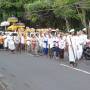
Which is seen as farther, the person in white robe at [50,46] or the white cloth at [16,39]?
the white cloth at [16,39]

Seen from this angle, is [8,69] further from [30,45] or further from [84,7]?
[84,7]

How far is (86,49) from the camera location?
27906 millimetres

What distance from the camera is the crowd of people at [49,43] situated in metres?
23.9

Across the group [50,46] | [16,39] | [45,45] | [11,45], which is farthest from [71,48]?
[16,39]

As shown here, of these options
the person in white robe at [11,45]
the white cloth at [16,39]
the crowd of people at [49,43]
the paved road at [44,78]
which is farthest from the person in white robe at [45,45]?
the paved road at [44,78]

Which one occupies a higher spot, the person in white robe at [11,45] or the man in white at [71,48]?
the man in white at [71,48]

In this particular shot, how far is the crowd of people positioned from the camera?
23.9m

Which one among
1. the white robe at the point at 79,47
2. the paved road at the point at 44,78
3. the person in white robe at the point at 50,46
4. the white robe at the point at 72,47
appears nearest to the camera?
Answer: the paved road at the point at 44,78

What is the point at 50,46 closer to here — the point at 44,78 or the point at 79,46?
the point at 79,46

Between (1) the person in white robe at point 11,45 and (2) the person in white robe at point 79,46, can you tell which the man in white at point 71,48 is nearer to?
(2) the person in white robe at point 79,46

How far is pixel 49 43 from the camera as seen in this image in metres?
31.8

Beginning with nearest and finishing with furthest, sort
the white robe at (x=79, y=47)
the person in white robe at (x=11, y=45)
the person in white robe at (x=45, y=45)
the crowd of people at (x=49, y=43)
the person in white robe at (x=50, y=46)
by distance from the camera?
the crowd of people at (x=49, y=43) → the white robe at (x=79, y=47) → the person in white robe at (x=50, y=46) → the person in white robe at (x=45, y=45) → the person in white robe at (x=11, y=45)

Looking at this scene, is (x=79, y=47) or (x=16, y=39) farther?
(x=16, y=39)

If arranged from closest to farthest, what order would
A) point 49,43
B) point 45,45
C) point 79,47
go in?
point 79,47 < point 49,43 < point 45,45
